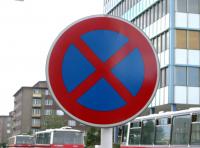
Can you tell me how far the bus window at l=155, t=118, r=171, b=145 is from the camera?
19.2 metres

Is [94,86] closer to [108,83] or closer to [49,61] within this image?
[108,83]

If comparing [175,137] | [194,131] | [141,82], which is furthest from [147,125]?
[141,82]

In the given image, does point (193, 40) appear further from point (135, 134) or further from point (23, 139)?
point (135, 134)

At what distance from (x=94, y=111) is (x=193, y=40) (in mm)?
46215

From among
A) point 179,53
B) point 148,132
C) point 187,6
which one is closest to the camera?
point 148,132

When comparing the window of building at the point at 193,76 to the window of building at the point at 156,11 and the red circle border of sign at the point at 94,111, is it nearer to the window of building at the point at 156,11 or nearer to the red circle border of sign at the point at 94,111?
the window of building at the point at 156,11

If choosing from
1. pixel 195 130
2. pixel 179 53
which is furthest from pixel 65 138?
pixel 195 130

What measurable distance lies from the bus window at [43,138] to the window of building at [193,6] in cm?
1740

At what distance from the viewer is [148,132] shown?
21031 mm

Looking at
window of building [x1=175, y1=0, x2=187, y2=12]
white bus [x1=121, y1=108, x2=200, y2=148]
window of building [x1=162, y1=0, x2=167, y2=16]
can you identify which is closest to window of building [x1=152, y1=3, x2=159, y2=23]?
window of building [x1=162, y1=0, x2=167, y2=16]

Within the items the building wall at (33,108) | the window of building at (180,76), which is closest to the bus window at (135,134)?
the window of building at (180,76)

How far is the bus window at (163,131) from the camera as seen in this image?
19172mm

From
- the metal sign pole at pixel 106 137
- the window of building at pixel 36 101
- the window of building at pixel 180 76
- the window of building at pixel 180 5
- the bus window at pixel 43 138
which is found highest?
the window of building at pixel 180 5

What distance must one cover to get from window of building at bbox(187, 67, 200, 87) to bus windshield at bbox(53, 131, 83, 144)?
→ 13358 millimetres
